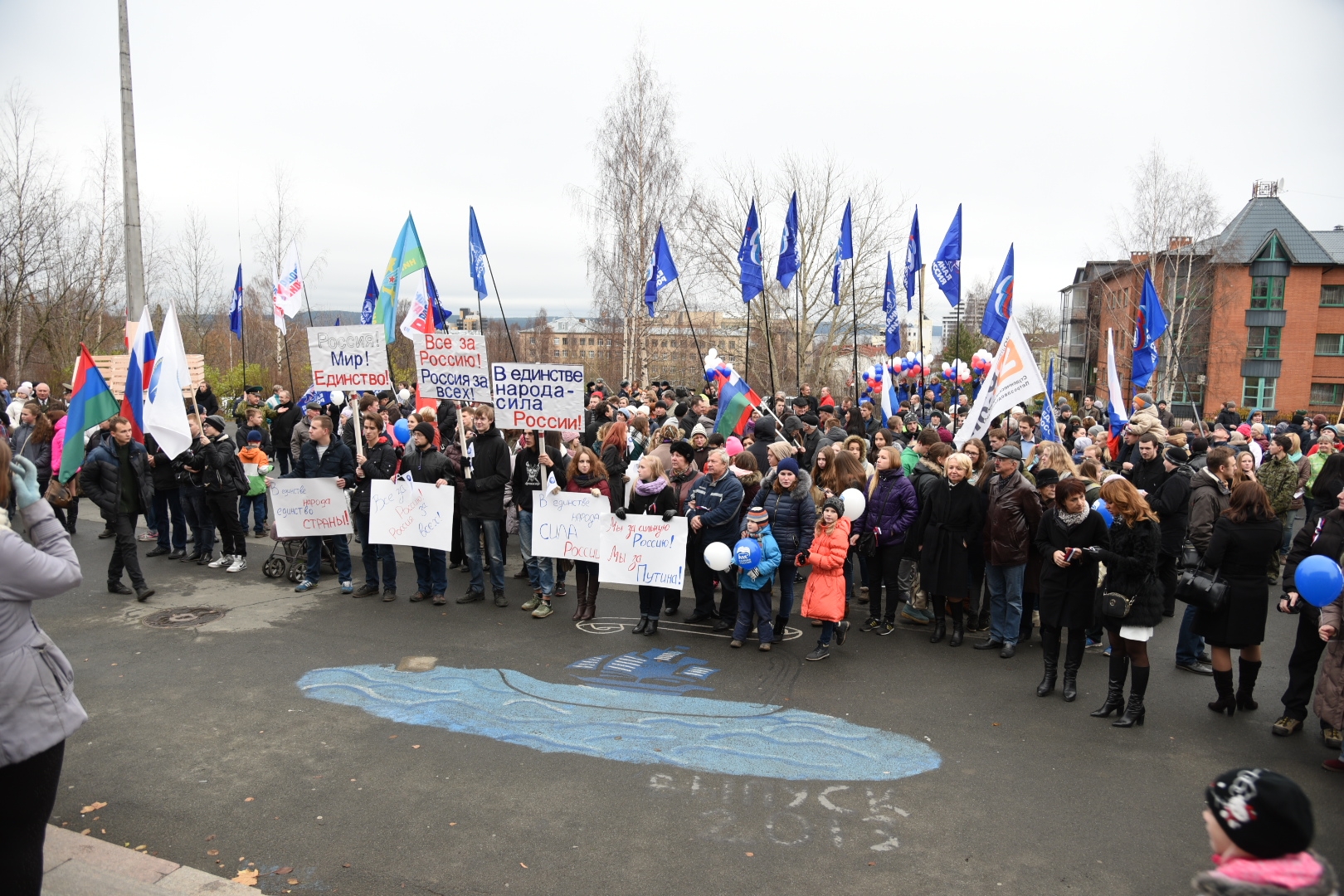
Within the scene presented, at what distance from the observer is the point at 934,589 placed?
A: 8.13m

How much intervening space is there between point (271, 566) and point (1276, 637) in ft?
35.6

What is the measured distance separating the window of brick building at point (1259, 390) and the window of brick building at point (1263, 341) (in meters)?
1.36

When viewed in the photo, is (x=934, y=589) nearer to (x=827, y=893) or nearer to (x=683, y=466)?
(x=683, y=466)

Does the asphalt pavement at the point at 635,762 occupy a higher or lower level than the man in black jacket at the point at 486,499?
lower

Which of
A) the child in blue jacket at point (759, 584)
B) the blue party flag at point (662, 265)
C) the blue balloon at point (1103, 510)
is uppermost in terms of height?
the blue party flag at point (662, 265)

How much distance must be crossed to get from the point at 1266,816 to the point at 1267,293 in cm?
5984

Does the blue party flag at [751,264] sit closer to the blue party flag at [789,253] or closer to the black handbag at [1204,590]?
the blue party flag at [789,253]

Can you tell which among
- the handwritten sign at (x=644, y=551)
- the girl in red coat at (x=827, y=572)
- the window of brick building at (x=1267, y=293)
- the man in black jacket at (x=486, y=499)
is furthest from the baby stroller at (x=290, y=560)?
the window of brick building at (x=1267, y=293)

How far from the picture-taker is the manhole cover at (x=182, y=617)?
8.54m

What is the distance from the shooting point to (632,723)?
6.14 meters

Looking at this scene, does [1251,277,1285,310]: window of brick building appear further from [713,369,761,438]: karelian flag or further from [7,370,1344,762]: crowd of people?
[713,369,761,438]: karelian flag

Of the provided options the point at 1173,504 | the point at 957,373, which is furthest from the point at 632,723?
the point at 957,373

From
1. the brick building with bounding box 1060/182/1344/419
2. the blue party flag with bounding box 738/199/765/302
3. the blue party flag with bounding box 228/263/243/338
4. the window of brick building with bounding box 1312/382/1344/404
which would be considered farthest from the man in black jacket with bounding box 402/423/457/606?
the window of brick building with bounding box 1312/382/1344/404

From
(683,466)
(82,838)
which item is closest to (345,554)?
(683,466)
